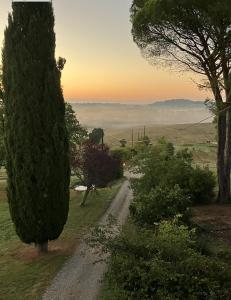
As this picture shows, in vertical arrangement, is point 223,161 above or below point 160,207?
above

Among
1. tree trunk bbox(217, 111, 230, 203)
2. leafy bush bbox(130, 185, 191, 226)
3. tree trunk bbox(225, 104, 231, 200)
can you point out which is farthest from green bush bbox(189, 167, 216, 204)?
leafy bush bbox(130, 185, 191, 226)

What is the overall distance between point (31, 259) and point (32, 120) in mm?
5671

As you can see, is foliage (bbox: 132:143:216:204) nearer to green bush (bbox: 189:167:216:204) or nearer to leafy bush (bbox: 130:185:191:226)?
green bush (bbox: 189:167:216:204)

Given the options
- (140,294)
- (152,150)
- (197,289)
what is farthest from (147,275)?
(152,150)

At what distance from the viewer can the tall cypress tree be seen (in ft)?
50.2

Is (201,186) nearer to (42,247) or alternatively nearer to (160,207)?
(160,207)

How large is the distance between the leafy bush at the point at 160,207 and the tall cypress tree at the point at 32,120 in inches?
153

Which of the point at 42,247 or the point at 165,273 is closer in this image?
the point at 165,273

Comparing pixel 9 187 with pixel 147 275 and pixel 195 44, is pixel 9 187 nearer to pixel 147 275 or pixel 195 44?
pixel 147 275

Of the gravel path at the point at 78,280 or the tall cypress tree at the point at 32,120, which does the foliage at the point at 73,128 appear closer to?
the gravel path at the point at 78,280

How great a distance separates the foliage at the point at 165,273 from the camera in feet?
30.5

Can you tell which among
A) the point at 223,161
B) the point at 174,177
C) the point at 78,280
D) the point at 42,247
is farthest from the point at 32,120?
the point at 223,161

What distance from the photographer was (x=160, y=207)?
17531 mm

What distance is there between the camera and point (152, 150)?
28609mm
